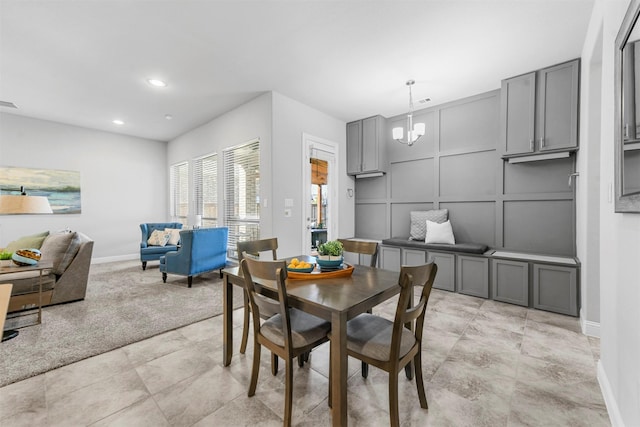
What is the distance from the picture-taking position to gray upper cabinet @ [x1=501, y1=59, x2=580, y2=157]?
2.96 m

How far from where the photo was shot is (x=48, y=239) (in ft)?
10.8

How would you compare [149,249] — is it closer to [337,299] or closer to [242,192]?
[242,192]

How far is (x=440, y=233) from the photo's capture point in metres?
3.91

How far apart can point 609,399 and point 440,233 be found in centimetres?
249

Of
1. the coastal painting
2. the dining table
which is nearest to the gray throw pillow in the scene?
the dining table

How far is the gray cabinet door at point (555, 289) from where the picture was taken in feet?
9.33

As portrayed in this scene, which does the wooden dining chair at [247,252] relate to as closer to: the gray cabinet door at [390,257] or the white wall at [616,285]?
the white wall at [616,285]

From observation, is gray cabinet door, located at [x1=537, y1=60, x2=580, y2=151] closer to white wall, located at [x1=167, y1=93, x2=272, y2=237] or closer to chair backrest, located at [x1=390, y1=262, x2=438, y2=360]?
chair backrest, located at [x1=390, y1=262, x2=438, y2=360]

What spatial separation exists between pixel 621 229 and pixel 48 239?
5332 millimetres

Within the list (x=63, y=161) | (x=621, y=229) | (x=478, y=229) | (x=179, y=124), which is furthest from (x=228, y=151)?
(x=621, y=229)

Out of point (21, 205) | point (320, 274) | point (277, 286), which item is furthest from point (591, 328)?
point (21, 205)

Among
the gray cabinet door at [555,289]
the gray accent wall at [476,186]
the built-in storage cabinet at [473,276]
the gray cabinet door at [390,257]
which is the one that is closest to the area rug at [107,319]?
the gray cabinet door at [390,257]

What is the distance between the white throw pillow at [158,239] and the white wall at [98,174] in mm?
1580

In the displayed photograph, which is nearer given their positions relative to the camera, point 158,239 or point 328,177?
point 328,177
